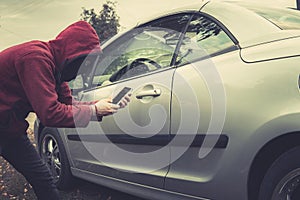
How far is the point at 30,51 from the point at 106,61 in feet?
5.01

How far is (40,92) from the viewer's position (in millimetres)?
2008

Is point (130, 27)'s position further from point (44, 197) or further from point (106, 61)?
point (44, 197)

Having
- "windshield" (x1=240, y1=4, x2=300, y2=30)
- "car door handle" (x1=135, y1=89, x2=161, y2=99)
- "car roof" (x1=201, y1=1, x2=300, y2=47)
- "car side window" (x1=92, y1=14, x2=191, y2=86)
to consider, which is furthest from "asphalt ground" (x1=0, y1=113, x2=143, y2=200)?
"windshield" (x1=240, y1=4, x2=300, y2=30)

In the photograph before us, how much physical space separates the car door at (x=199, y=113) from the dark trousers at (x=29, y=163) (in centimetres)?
75

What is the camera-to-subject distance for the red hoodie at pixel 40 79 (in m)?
2.02

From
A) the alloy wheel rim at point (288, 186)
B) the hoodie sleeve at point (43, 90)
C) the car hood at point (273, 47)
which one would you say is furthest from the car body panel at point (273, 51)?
the hoodie sleeve at point (43, 90)

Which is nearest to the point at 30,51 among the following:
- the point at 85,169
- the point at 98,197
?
the point at 85,169

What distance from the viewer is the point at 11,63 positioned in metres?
2.15

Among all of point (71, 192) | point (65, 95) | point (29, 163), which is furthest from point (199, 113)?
point (71, 192)

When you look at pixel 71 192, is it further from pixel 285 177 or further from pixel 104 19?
pixel 104 19

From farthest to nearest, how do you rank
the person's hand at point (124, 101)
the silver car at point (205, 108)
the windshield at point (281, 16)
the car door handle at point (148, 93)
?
the car door handle at point (148, 93), the windshield at point (281, 16), the person's hand at point (124, 101), the silver car at point (205, 108)

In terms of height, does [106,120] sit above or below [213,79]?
below

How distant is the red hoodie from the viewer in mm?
2023

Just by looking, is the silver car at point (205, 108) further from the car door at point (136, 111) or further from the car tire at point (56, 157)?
the car tire at point (56, 157)
